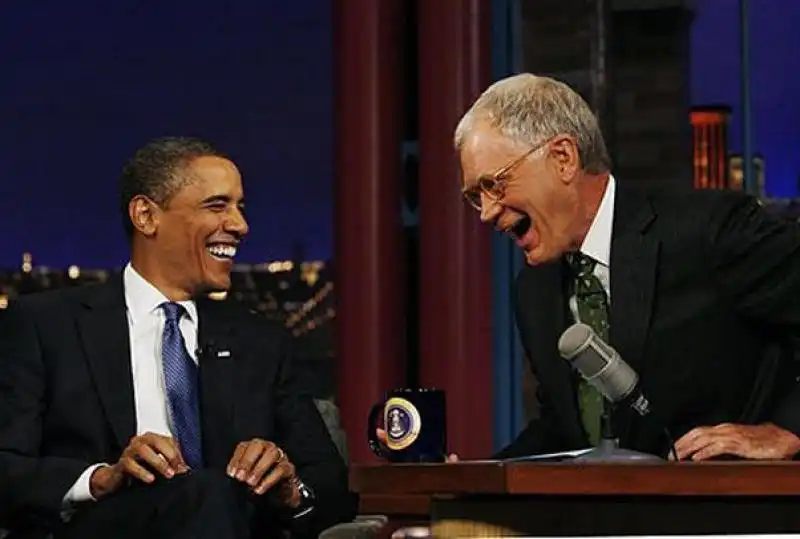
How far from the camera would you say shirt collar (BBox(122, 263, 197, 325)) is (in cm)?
279

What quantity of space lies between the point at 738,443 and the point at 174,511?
850 mm

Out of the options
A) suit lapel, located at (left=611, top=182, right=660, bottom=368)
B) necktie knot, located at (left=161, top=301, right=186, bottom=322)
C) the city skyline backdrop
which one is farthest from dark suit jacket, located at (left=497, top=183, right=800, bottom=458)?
the city skyline backdrop

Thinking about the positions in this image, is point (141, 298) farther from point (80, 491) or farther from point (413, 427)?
point (413, 427)

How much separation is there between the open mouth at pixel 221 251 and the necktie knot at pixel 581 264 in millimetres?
692

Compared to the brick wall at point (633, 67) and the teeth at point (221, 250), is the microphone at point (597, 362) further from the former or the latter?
the brick wall at point (633, 67)

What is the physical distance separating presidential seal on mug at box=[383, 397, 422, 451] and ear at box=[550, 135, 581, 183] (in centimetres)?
44

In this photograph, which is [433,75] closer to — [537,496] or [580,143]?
[580,143]

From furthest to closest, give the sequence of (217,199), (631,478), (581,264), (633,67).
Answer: (633,67), (217,199), (581,264), (631,478)

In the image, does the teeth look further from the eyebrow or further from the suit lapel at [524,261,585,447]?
the suit lapel at [524,261,585,447]

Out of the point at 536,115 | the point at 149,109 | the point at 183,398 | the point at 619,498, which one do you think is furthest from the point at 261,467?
the point at 149,109

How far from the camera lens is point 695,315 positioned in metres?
2.35

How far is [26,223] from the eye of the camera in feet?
17.7

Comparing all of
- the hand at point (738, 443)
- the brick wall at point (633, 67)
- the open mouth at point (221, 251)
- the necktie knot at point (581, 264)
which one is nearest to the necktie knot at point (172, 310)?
the open mouth at point (221, 251)

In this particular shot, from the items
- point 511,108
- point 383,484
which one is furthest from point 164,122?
point 383,484
